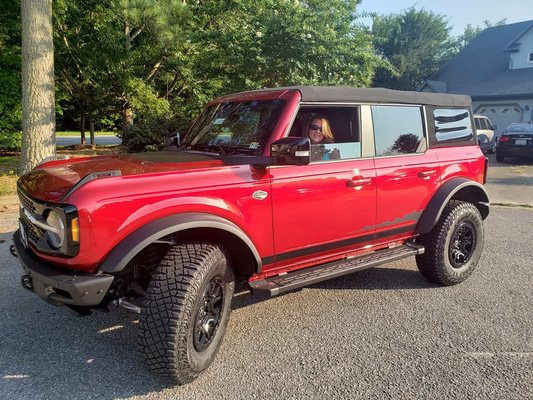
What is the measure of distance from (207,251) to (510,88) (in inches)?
1046

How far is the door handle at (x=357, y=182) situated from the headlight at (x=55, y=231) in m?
2.14

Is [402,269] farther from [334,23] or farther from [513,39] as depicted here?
[513,39]

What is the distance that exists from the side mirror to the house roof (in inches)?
985

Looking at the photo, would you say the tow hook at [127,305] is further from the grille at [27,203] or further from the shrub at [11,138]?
the shrub at [11,138]

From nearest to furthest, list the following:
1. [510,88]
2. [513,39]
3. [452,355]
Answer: [452,355] → [510,88] → [513,39]

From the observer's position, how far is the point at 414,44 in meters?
38.0

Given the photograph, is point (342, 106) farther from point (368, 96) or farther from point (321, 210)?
point (321, 210)

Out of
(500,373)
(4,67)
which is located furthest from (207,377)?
(4,67)

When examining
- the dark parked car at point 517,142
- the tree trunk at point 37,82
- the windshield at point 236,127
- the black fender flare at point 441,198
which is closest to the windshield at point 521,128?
the dark parked car at point 517,142

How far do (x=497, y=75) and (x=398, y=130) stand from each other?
27.0m

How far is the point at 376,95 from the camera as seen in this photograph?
3.85 metres

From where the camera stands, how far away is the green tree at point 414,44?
122 ft

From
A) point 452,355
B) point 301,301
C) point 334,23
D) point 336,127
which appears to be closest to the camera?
point 452,355

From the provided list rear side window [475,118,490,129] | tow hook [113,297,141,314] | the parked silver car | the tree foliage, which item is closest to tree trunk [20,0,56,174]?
the tree foliage
